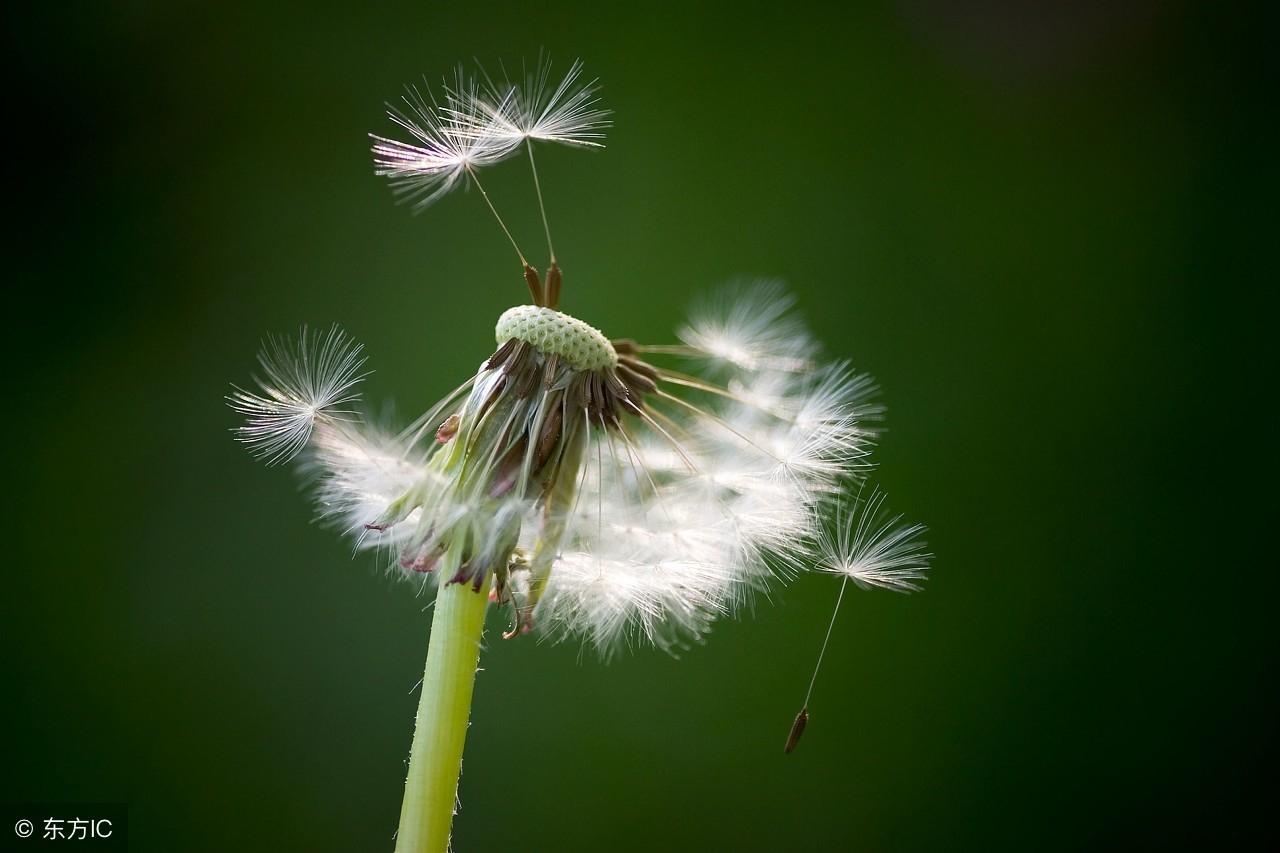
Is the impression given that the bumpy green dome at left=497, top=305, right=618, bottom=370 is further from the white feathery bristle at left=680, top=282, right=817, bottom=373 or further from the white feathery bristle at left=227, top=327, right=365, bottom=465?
the white feathery bristle at left=680, top=282, right=817, bottom=373

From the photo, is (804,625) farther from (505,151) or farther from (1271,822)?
(505,151)

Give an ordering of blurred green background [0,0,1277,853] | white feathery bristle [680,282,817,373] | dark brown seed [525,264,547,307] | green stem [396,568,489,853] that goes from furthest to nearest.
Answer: blurred green background [0,0,1277,853]
white feathery bristle [680,282,817,373]
dark brown seed [525,264,547,307]
green stem [396,568,489,853]

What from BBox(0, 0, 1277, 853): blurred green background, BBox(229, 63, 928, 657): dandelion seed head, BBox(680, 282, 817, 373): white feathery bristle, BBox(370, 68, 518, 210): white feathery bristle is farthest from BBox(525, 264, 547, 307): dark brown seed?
BBox(0, 0, 1277, 853): blurred green background

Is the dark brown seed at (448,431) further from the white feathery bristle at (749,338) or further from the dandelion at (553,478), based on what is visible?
the white feathery bristle at (749,338)

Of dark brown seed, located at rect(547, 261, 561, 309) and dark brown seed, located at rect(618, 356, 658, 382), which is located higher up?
dark brown seed, located at rect(547, 261, 561, 309)

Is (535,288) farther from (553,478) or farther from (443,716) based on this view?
(443,716)

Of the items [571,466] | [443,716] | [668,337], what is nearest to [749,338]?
[571,466]
